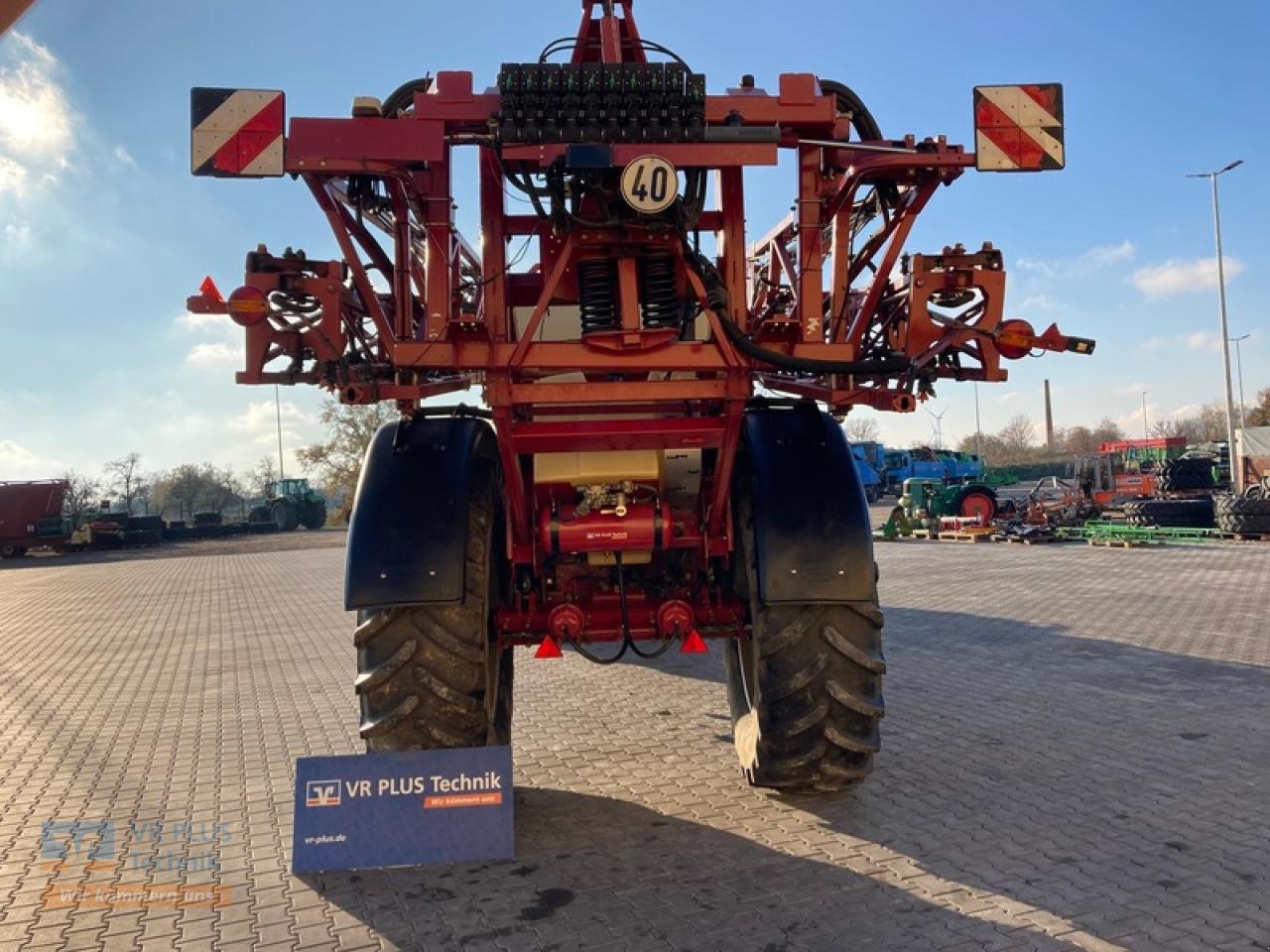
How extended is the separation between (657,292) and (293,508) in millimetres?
46732

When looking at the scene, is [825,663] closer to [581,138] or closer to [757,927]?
[757,927]

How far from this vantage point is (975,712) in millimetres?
6711

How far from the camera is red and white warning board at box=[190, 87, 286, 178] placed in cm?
385

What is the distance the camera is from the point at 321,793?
410 cm

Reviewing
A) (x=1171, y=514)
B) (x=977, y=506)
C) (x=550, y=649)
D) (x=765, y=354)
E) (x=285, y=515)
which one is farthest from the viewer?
(x=285, y=515)

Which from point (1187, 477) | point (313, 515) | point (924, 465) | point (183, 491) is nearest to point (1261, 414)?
point (924, 465)

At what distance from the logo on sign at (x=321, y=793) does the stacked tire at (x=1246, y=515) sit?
20.5 metres

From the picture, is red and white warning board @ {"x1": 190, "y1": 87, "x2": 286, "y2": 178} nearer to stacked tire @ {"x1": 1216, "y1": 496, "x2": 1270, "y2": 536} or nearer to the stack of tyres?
stacked tire @ {"x1": 1216, "y1": 496, "x2": 1270, "y2": 536}

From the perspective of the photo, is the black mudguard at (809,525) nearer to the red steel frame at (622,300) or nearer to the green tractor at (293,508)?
the red steel frame at (622,300)

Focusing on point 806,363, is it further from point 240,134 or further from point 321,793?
point 321,793

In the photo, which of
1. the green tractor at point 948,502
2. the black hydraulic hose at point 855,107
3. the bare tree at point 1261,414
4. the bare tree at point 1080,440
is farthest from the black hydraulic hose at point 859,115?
the bare tree at point 1080,440

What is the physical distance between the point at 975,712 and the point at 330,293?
5.29 metres

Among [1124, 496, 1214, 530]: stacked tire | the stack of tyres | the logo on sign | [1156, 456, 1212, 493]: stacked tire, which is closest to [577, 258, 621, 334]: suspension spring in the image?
the logo on sign

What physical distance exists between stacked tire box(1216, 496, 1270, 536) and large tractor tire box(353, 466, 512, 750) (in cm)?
1985
